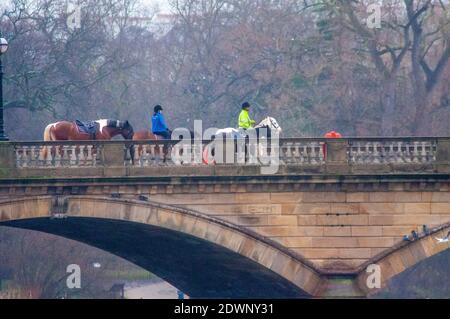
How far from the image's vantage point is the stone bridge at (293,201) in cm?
3469

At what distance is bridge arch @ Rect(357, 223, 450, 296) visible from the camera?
116ft

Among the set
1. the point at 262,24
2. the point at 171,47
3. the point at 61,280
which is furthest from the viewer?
the point at 171,47

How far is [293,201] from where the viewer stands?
1389 inches

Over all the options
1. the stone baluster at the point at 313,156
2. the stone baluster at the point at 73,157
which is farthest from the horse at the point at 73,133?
the stone baluster at the point at 313,156

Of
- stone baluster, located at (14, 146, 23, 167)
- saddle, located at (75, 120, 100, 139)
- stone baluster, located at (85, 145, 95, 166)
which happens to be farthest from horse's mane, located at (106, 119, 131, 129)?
stone baluster, located at (14, 146, 23, 167)

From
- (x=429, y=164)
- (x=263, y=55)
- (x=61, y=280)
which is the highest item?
(x=263, y=55)

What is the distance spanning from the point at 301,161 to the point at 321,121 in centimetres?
2279

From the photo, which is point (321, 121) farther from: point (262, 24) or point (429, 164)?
point (429, 164)

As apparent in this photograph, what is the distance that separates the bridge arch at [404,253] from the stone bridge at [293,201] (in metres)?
0.02

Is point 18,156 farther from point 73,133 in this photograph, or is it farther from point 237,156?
point 237,156

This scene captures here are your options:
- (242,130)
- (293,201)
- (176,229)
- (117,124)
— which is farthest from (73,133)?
(293,201)

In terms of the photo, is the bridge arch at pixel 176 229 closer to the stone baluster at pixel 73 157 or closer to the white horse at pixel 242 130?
the stone baluster at pixel 73 157

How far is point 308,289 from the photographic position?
35500 mm

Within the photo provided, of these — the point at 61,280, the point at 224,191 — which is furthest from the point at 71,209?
the point at 61,280
